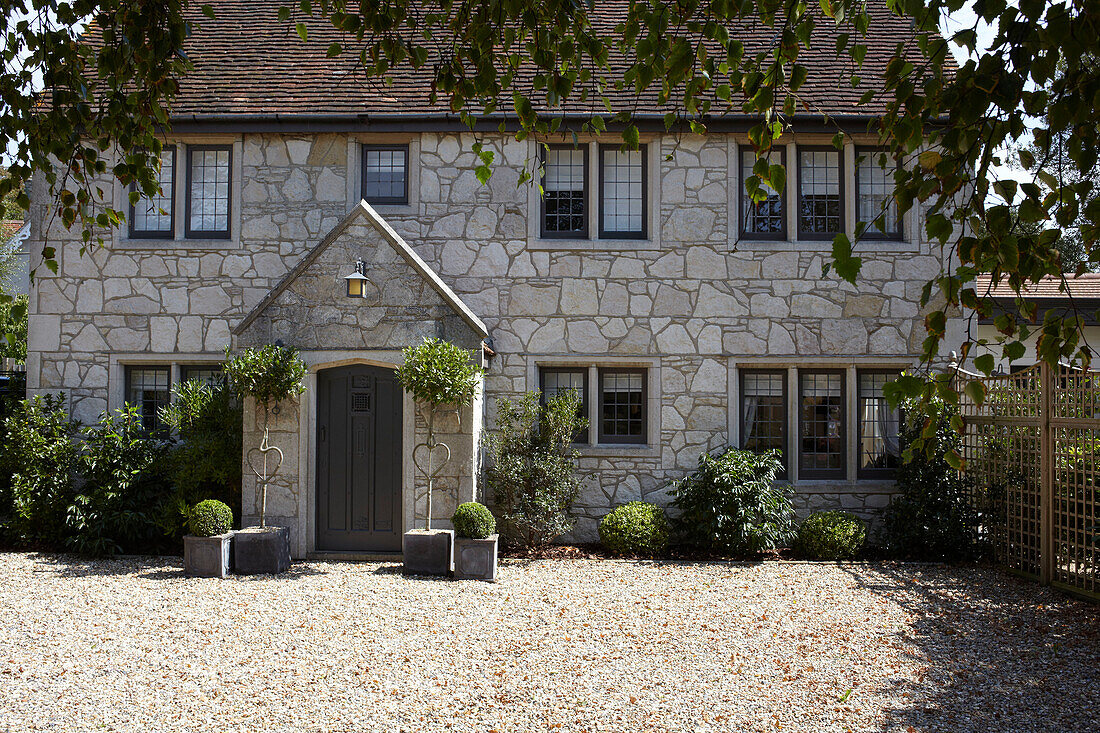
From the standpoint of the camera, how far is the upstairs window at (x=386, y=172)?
1101 cm

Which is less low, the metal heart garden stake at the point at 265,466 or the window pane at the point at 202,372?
the window pane at the point at 202,372

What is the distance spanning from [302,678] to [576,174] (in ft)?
23.8

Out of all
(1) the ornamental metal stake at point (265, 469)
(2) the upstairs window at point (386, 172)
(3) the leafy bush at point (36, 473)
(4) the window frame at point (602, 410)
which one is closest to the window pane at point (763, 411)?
(4) the window frame at point (602, 410)

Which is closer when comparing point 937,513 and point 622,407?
point 937,513

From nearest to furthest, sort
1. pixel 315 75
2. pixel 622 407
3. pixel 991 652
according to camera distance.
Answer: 1. pixel 991 652
2. pixel 622 407
3. pixel 315 75

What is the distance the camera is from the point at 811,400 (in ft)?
35.7

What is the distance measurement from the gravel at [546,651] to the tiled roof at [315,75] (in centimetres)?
557

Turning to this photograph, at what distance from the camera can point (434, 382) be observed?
887 cm

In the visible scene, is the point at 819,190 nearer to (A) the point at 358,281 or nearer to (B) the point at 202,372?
(A) the point at 358,281

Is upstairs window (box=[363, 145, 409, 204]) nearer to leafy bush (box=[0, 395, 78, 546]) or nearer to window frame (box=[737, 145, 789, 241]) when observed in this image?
window frame (box=[737, 145, 789, 241])

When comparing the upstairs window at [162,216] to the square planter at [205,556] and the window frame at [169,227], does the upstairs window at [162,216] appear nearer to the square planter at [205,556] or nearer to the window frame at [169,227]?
the window frame at [169,227]

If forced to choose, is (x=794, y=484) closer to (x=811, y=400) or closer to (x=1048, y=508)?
(x=811, y=400)

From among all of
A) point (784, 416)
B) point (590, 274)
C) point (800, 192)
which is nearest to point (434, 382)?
point (590, 274)

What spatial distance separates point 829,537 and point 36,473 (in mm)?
8990
